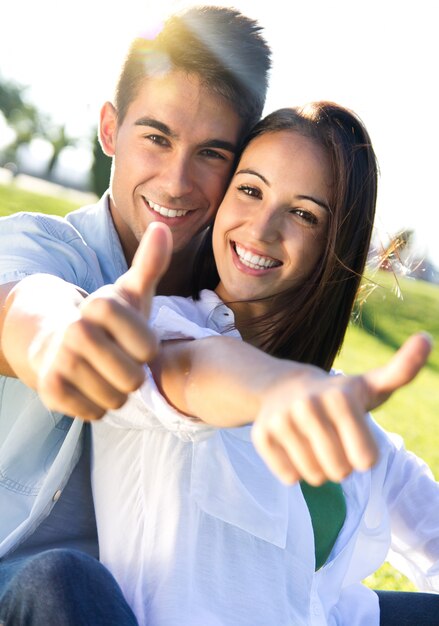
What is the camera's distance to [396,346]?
1622 cm

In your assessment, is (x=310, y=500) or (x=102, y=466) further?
(x=310, y=500)

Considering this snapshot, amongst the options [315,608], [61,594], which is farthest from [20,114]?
[61,594]

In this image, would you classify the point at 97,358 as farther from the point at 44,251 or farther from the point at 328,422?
the point at 44,251

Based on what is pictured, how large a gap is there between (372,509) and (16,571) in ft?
3.61

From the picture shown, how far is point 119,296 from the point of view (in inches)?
47.8

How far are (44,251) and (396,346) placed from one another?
14.6 m

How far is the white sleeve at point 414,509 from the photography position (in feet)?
8.30

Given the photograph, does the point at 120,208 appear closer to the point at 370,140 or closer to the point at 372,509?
the point at 370,140

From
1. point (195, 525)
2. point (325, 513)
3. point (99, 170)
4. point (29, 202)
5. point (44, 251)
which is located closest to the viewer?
point (195, 525)

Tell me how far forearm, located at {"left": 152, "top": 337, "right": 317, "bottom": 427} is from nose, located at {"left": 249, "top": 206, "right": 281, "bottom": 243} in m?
0.73

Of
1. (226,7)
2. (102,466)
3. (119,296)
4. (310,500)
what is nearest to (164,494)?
(102,466)

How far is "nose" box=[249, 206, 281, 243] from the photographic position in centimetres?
225

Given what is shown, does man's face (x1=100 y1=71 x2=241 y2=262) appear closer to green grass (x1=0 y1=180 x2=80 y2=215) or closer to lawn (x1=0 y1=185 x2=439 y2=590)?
lawn (x1=0 y1=185 x2=439 y2=590)

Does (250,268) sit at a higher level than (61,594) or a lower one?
higher
